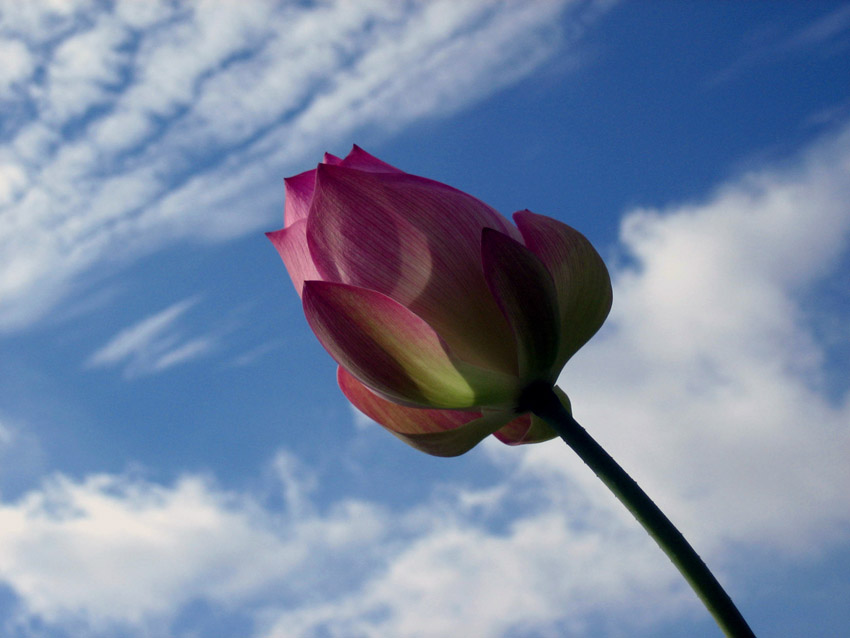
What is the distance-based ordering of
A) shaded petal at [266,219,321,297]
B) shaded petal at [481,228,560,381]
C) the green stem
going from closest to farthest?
the green stem < shaded petal at [481,228,560,381] < shaded petal at [266,219,321,297]

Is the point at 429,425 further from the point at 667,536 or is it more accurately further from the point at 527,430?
the point at 667,536

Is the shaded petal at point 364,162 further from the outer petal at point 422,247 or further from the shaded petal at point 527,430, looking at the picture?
the shaded petal at point 527,430

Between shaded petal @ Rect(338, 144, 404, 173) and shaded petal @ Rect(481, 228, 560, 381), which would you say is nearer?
shaded petal @ Rect(481, 228, 560, 381)

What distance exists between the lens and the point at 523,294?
0.62 metres

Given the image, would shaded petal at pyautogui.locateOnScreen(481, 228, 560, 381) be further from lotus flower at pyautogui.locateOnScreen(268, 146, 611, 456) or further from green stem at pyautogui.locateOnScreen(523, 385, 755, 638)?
green stem at pyautogui.locateOnScreen(523, 385, 755, 638)

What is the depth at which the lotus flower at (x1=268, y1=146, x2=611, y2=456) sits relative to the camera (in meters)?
0.62

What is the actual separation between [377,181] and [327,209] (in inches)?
2.0

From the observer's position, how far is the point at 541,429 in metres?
0.74

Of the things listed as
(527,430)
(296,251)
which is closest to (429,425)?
(527,430)

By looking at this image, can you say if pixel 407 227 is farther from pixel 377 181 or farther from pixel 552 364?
pixel 552 364

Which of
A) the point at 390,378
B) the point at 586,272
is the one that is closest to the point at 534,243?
the point at 586,272

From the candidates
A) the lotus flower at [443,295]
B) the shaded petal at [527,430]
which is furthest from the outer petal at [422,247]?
the shaded petal at [527,430]

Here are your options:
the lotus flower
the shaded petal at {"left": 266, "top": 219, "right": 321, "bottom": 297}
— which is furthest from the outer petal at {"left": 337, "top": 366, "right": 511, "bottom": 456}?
the shaded petal at {"left": 266, "top": 219, "right": 321, "bottom": 297}

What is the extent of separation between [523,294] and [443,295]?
0.23 feet
